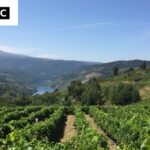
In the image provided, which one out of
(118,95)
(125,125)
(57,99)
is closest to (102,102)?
(118,95)

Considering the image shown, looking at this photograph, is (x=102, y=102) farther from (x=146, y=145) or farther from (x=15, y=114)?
(x=146, y=145)

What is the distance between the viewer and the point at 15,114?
53.5 metres

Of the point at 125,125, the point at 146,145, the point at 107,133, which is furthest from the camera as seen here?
the point at 107,133

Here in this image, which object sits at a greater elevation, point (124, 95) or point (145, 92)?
point (145, 92)

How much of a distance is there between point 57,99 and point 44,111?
10945 cm

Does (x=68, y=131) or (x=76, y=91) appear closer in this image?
(x=68, y=131)

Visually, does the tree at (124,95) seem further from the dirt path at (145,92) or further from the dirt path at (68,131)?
the dirt path at (68,131)

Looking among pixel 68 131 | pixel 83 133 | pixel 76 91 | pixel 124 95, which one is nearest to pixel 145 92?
pixel 124 95

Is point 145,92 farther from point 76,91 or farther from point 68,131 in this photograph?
point 68,131

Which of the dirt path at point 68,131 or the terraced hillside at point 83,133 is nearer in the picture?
the terraced hillside at point 83,133

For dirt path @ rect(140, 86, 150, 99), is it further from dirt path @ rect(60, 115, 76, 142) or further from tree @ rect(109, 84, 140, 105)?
dirt path @ rect(60, 115, 76, 142)

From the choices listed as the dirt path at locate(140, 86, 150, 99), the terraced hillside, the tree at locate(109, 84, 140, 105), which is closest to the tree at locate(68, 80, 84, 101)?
the tree at locate(109, 84, 140, 105)

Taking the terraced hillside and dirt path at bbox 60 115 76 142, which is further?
dirt path at bbox 60 115 76 142

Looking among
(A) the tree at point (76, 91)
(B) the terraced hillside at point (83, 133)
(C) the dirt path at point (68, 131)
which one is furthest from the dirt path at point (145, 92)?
(C) the dirt path at point (68, 131)
